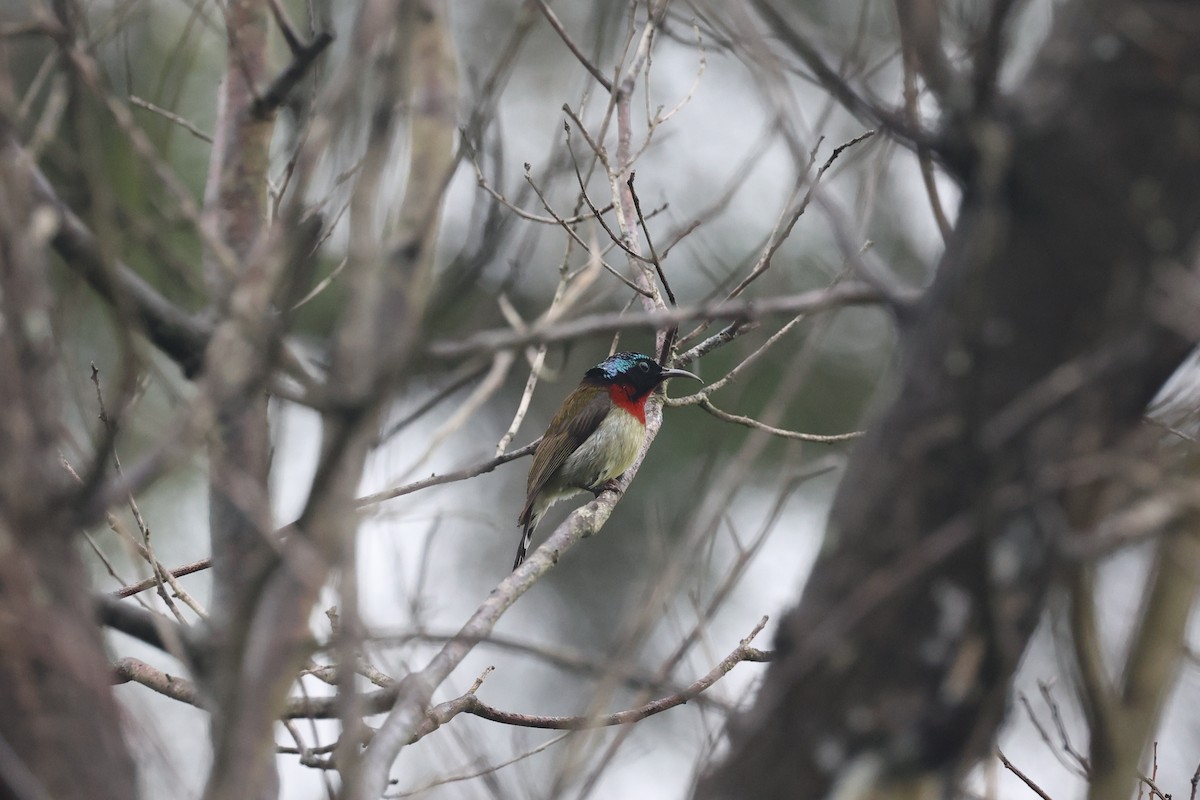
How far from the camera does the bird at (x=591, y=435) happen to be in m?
7.71

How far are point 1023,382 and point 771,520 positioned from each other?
1.73 feet

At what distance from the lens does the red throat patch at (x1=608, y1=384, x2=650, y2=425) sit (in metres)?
8.11

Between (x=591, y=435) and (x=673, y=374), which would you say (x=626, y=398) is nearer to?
(x=591, y=435)

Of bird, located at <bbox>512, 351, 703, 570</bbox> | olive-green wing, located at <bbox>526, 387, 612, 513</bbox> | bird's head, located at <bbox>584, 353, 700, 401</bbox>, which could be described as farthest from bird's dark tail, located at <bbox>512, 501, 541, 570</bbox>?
bird's head, located at <bbox>584, 353, 700, 401</bbox>

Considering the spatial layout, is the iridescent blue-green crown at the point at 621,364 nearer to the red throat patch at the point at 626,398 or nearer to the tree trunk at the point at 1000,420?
the red throat patch at the point at 626,398

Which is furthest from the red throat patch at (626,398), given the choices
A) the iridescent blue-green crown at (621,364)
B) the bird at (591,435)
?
the iridescent blue-green crown at (621,364)

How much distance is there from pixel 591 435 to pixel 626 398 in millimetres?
458

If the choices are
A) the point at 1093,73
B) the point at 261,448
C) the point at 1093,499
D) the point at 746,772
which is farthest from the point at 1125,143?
the point at 261,448

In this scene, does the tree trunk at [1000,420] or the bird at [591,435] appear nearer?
the tree trunk at [1000,420]

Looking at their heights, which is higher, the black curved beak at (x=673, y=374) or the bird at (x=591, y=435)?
the bird at (x=591, y=435)

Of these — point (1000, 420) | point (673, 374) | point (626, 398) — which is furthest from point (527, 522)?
point (1000, 420)

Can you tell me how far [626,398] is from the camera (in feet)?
26.9

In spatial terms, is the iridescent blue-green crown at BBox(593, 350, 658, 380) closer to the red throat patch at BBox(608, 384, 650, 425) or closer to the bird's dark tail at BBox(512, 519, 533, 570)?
the red throat patch at BBox(608, 384, 650, 425)

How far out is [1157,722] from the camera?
2.04 m
